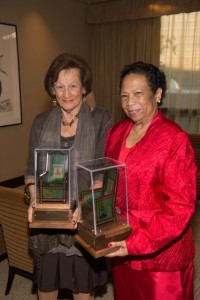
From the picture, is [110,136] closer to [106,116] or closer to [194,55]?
[106,116]

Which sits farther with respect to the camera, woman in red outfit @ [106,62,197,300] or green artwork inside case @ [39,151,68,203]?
green artwork inside case @ [39,151,68,203]

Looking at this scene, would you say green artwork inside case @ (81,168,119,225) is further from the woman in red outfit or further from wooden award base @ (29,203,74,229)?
wooden award base @ (29,203,74,229)

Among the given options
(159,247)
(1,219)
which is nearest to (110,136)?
(159,247)

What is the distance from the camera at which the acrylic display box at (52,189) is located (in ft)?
4.94

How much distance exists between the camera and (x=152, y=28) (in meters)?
4.84

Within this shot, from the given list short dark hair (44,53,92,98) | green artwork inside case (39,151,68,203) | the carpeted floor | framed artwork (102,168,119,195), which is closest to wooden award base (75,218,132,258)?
framed artwork (102,168,119,195)

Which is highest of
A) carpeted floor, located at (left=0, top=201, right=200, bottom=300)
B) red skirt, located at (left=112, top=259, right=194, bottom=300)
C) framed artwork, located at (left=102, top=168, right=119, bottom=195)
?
framed artwork, located at (left=102, top=168, right=119, bottom=195)

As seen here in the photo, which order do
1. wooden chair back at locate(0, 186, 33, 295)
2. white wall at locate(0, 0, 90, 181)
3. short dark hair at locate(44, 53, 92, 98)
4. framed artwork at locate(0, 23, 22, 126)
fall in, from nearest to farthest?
1. short dark hair at locate(44, 53, 92, 98)
2. wooden chair back at locate(0, 186, 33, 295)
3. framed artwork at locate(0, 23, 22, 126)
4. white wall at locate(0, 0, 90, 181)

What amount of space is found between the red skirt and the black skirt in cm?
23

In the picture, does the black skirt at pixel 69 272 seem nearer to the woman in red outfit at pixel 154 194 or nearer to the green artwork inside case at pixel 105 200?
the woman in red outfit at pixel 154 194

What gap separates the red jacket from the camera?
3.98 feet

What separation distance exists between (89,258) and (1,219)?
2.89 ft

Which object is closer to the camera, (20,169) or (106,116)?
(106,116)

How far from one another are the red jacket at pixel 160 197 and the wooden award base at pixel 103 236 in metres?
0.04
